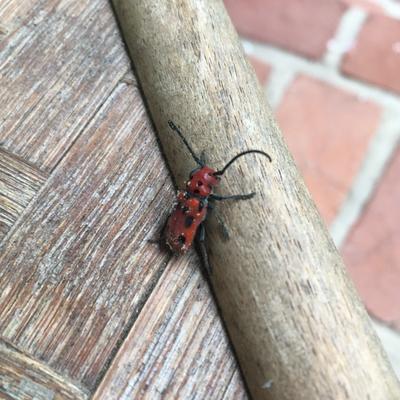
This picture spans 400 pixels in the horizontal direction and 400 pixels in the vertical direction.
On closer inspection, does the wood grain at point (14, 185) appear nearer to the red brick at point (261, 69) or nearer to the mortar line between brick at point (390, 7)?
the red brick at point (261, 69)

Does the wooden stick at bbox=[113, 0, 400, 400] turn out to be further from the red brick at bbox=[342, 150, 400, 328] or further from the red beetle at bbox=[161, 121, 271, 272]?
the red brick at bbox=[342, 150, 400, 328]

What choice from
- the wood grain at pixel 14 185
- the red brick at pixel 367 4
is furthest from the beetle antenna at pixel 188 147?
the red brick at pixel 367 4

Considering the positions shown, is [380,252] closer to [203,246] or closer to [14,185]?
[203,246]

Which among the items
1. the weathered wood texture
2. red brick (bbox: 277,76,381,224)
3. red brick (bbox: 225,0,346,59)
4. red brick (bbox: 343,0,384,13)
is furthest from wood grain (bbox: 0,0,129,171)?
red brick (bbox: 343,0,384,13)

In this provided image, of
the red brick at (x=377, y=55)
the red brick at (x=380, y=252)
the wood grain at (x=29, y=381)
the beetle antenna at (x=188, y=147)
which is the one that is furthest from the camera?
the red brick at (x=377, y=55)

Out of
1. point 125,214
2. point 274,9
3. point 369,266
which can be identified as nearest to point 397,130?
point 369,266

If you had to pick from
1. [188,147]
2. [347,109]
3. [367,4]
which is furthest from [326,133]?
[188,147]

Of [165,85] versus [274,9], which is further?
[274,9]

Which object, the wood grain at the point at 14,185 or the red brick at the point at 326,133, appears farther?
the red brick at the point at 326,133

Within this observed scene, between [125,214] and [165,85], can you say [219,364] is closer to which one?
[125,214]
